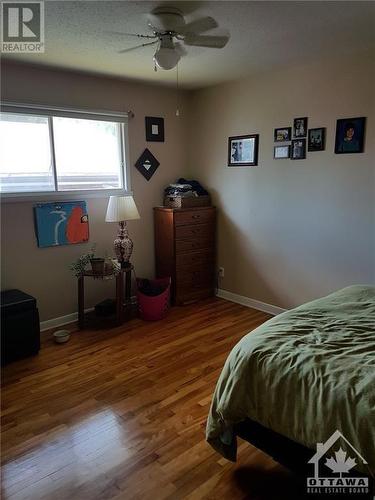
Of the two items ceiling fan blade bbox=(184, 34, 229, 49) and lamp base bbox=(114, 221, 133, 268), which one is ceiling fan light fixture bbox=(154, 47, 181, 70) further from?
lamp base bbox=(114, 221, 133, 268)

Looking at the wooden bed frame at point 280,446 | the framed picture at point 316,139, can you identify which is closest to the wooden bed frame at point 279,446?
the wooden bed frame at point 280,446

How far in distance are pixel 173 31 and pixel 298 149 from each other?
1.64m

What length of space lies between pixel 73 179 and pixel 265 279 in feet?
7.40

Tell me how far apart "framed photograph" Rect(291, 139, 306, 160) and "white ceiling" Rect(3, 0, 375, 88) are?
677mm

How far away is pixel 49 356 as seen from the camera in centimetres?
302

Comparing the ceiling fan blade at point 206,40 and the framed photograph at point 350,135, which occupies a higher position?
the ceiling fan blade at point 206,40

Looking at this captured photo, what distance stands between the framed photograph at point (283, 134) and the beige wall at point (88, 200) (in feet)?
4.27

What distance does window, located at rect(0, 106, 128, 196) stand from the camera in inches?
126

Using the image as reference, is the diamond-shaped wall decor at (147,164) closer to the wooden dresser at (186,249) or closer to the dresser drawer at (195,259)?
the wooden dresser at (186,249)

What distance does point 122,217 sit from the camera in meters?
3.50

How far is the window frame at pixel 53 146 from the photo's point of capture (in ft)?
10.4

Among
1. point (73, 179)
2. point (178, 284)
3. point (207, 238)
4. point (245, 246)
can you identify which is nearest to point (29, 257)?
point (73, 179)

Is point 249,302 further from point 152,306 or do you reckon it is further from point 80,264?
point 80,264

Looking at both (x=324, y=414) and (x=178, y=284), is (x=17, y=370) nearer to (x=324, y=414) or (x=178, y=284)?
(x=178, y=284)
